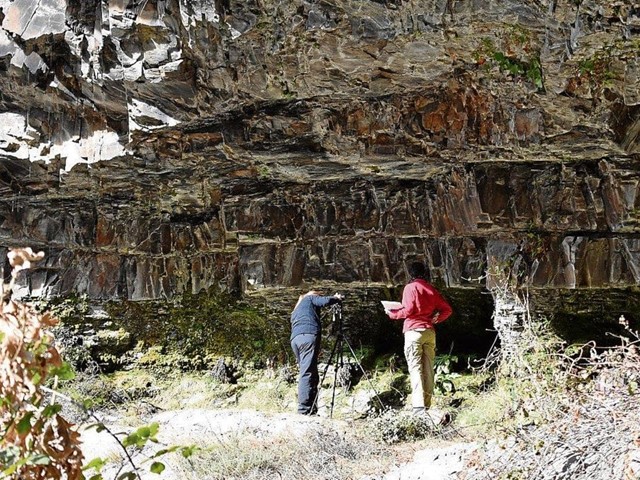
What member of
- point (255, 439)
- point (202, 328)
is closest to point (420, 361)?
point (255, 439)

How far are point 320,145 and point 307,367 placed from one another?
91.7 inches

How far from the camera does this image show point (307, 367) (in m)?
7.85

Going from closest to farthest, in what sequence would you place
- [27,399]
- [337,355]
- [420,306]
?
[27,399] → [420,306] → [337,355]

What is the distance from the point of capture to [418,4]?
17.0 feet

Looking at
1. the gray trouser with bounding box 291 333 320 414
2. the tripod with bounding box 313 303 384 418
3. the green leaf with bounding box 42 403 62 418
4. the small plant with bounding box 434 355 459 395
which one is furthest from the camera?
the small plant with bounding box 434 355 459 395

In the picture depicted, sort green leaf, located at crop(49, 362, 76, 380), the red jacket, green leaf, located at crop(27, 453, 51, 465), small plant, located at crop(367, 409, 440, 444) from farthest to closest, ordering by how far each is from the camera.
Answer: the red jacket < small plant, located at crop(367, 409, 440, 444) < green leaf, located at crop(49, 362, 76, 380) < green leaf, located at crop(27, 453, 51, 465)

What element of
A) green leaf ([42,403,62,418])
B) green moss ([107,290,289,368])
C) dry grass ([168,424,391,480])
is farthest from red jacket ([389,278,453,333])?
green leaf ([42,403,62,418])

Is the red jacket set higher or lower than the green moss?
higher

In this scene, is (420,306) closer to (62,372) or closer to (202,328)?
(202,328)

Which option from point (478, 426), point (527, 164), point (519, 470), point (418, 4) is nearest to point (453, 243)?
point (527, 164)

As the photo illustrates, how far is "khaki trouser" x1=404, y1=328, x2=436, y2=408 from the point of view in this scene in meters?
7.21

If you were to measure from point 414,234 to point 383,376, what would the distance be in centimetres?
175

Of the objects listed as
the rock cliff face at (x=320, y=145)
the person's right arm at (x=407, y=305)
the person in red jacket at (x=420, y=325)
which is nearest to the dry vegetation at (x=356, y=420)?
the person in red jacket at (x=420, y=325)

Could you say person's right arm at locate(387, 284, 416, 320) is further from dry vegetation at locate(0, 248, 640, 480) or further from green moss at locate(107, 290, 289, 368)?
green moss at locate(107, 290, 289, 368)
